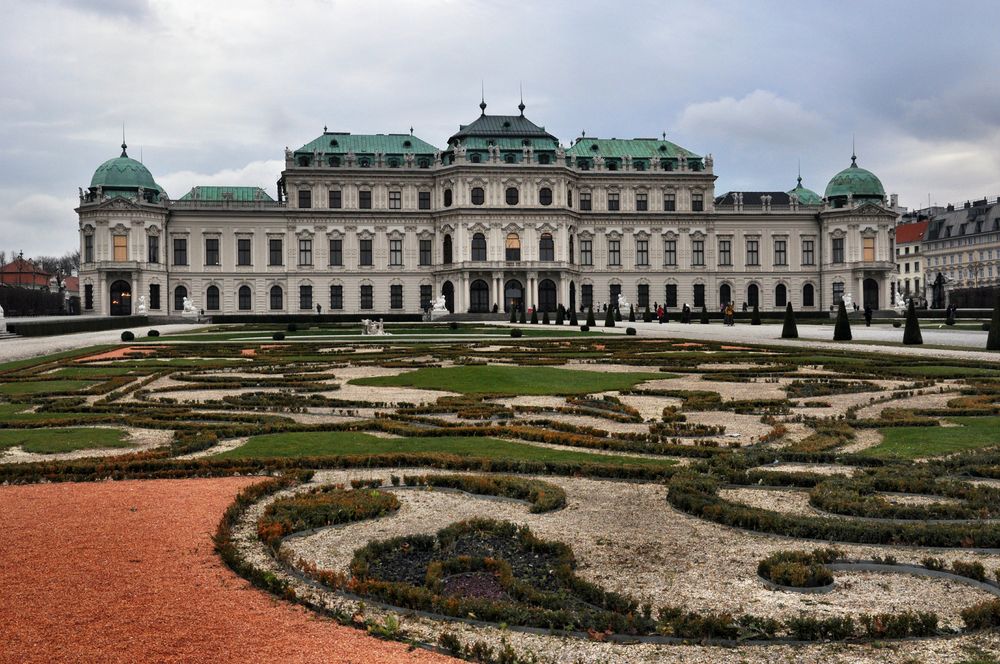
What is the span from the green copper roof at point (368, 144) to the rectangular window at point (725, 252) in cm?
2638

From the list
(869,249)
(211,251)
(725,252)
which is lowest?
(869,249)

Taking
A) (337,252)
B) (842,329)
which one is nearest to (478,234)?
(337,252)

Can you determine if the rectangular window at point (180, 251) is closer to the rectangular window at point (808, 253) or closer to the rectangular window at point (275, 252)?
the rectangular window at point (275, 252)

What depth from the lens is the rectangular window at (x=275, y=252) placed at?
69.6 meters

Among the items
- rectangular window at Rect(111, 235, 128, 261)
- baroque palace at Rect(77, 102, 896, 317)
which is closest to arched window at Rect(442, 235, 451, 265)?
baroque palace at Rect(77, 102, 896, 317)

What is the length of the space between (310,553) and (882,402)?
10.8 metres

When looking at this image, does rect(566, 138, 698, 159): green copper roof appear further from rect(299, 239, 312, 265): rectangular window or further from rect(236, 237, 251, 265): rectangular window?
rect(236, 237, 251, 265): rectangular window

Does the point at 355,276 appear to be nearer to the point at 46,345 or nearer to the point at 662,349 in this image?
the point at 46,345

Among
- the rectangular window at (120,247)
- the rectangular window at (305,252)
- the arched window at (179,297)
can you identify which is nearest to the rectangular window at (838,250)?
the rectangular window at (305,252)

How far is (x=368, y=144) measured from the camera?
233ft

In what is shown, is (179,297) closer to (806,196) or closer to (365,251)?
(365,251)

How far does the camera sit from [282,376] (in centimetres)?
1831

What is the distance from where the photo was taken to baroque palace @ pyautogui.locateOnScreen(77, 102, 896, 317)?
67.6 metres

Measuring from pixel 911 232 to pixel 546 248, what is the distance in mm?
74646
